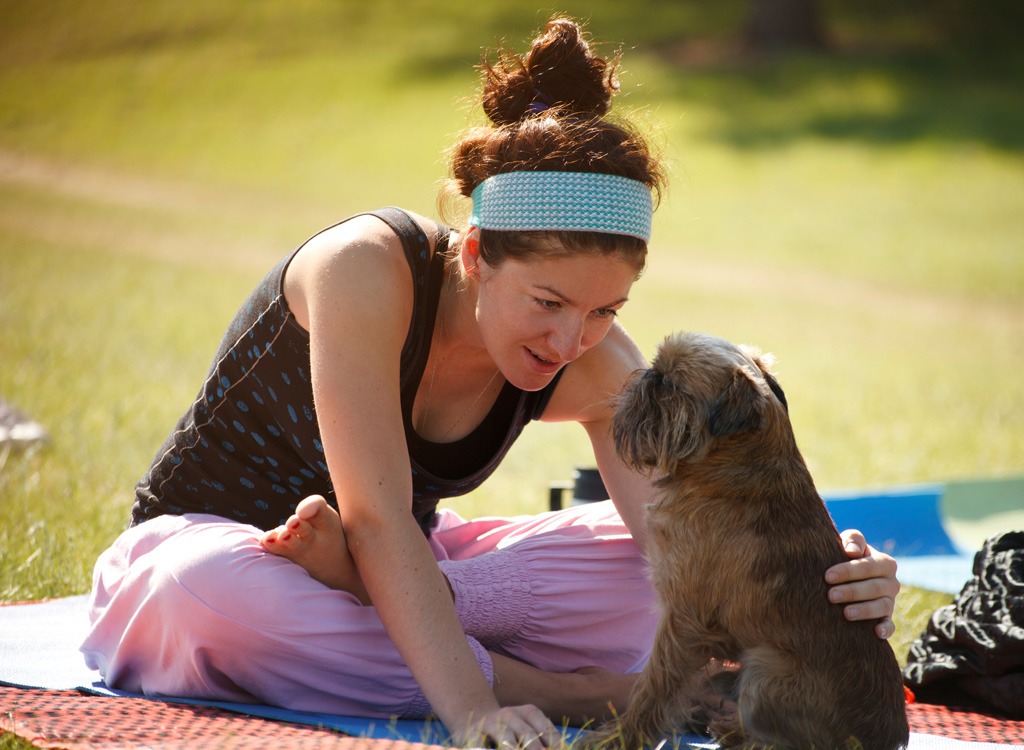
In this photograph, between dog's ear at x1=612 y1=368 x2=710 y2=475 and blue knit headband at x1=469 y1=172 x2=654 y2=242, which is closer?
dog's ear at x1=612 y1=368 x2=710 y2=475

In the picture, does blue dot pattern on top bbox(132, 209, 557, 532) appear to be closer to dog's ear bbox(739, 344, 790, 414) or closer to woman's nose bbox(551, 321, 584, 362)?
woman's nose bbox(551, 321, 584, 362)

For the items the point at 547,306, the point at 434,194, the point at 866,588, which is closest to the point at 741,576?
the point at 866,588

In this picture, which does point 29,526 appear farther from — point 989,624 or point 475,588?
point 989,624

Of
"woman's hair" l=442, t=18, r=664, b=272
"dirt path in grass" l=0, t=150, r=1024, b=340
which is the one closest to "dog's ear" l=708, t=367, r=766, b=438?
"woman's hair" l=442, t=18, r=664, b=272

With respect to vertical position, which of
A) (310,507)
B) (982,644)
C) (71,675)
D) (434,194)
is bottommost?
(982,644)

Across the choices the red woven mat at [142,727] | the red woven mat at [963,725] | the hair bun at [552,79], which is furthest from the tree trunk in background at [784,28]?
the red woven mat at [142,727]

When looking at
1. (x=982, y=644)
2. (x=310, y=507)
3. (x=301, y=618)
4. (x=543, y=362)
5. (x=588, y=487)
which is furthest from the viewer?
(x=588, y=487)

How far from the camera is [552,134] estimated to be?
11.5 feet

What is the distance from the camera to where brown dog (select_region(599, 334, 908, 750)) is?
3.08 meters

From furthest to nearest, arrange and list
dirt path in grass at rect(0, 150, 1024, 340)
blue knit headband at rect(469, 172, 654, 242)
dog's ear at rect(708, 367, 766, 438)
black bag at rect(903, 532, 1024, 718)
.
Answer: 1. dirt path in grass at rect(0, 150, 1024, 340)
2. black bag at rect(903, 532, 1024, 718)
3. blue knit headband at rect(469, 172, 654, 242)
4. dog's ear at rect(708, 367, 766, 438)

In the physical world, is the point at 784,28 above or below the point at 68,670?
above

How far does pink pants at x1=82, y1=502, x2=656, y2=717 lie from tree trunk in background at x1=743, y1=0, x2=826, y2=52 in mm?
30898

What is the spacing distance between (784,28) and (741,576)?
32095 millimetres

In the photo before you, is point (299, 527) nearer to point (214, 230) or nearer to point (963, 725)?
point (963, 725)
